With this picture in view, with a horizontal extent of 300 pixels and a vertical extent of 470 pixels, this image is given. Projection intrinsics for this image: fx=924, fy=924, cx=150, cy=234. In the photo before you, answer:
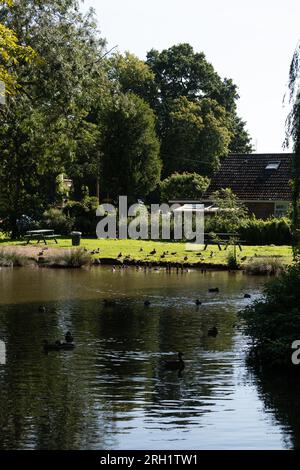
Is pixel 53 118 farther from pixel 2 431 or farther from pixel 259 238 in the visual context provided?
pixel 2 431

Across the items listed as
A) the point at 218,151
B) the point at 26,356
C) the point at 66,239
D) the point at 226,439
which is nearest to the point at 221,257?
the point at 66,239

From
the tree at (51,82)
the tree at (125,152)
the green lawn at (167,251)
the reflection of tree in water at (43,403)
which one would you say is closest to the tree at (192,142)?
the tree at (125,152)

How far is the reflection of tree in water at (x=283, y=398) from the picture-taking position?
1550 cm

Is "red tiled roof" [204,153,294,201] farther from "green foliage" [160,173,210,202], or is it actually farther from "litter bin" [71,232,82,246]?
"litter bin" [71,232,82,246]

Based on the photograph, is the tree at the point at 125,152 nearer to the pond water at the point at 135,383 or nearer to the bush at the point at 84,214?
the bush at the point at 84,214

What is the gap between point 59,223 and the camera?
197ft

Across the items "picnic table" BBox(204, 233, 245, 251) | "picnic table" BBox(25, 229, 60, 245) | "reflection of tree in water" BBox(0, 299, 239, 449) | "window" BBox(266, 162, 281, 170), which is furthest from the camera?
"window" BBox(266, 162, 281, 170)

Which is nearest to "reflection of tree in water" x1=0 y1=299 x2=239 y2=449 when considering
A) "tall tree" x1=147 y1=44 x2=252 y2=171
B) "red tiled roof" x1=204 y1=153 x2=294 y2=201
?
"red tiled roof" x1=204 y1=153 x2=294 y2=201

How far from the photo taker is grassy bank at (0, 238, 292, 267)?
4594cm

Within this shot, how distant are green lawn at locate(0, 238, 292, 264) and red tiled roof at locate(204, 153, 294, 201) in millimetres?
14093

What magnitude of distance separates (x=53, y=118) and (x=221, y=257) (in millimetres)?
10944

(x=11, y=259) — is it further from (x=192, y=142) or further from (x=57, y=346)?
(x=192, y=142)
